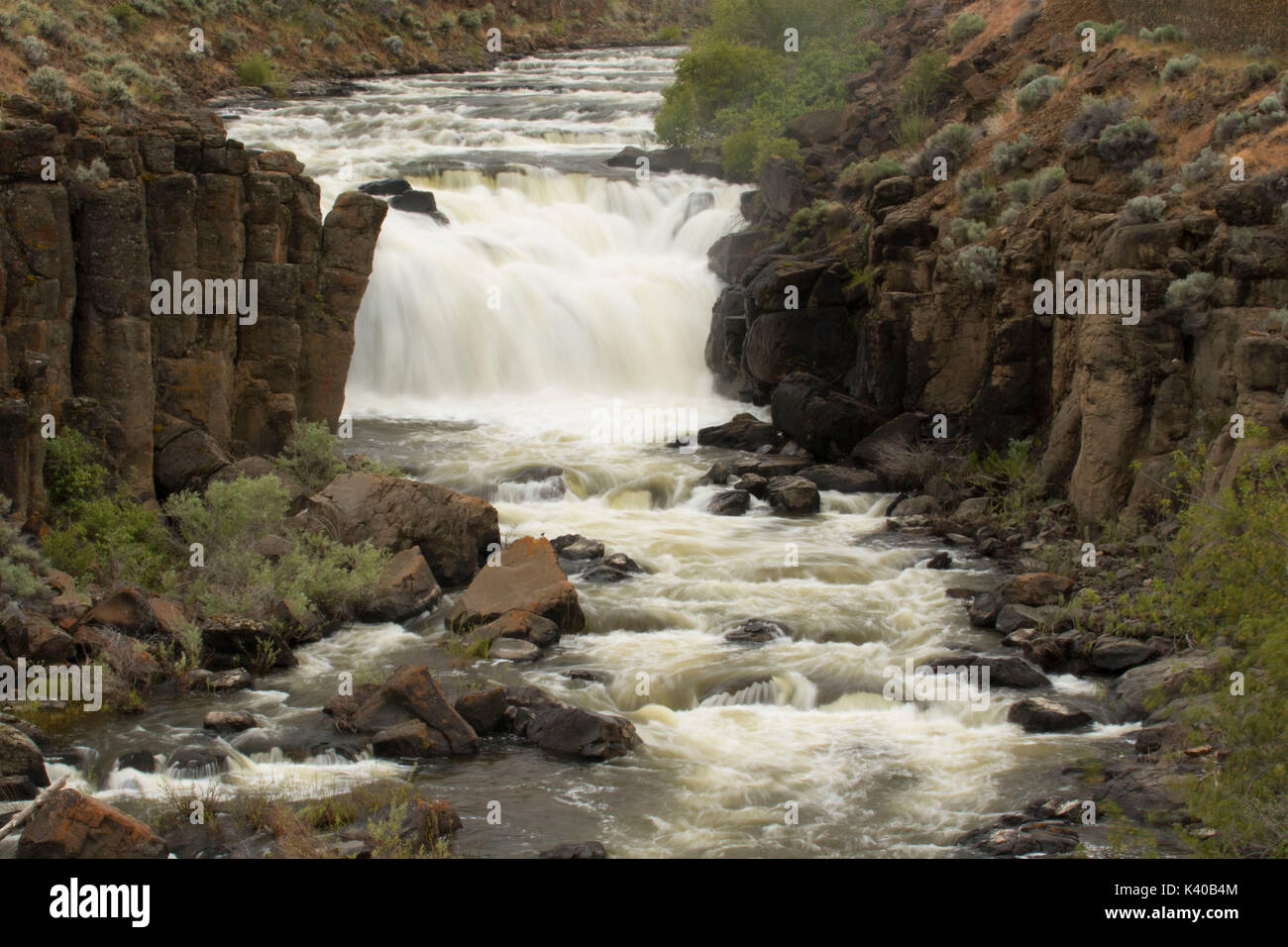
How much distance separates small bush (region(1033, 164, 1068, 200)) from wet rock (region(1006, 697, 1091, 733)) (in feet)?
40.3

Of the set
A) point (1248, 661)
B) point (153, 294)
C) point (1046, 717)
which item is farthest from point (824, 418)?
point (1248, 661)

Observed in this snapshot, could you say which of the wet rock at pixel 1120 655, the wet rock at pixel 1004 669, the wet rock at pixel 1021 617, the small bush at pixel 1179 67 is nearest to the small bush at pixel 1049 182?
the small bush at pixel 1179 67

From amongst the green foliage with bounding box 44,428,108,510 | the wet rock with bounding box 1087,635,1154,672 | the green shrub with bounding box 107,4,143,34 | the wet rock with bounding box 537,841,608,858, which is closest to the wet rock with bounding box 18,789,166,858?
the wet rock with bounding box 537,841,608,858

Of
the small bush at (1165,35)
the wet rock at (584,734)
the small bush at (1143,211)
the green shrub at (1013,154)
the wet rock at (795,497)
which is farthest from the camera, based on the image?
the small bush at (1165,35)

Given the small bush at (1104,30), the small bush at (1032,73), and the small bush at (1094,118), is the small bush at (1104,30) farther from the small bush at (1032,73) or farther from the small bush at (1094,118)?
the small bush at (1094,118)

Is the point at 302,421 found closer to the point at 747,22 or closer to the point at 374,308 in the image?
the point at 374,308

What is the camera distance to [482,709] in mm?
14484

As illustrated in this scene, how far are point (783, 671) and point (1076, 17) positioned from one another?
20.7 m

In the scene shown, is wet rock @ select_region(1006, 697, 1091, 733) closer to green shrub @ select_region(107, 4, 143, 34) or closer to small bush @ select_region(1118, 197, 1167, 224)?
small bush @ select_region(1118, 197, 1167, 224)

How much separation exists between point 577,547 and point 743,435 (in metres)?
7.06

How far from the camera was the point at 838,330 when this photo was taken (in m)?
26.8

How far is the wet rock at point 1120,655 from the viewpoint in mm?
15867

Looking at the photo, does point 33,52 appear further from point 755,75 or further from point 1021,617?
point 1021,617

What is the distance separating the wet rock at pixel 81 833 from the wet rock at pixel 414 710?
3097 mm
